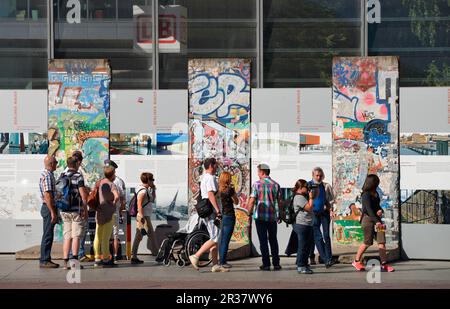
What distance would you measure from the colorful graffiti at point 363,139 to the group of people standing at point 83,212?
3.19 meters

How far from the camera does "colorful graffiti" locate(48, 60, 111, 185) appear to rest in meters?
17.9

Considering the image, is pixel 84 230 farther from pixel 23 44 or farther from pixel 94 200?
pixel 23 44

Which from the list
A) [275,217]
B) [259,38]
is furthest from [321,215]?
[259,38]

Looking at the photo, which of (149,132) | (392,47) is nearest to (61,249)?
(149,132)

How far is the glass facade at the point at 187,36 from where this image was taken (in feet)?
59.9

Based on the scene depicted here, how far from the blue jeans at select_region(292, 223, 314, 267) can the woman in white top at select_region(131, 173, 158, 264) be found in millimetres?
2584

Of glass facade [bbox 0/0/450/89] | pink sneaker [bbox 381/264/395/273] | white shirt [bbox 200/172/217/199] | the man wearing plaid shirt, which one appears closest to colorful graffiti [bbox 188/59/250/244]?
glass facade [bbox 0/0/450/89]

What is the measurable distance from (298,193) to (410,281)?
2.16 meters

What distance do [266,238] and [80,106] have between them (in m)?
4.17

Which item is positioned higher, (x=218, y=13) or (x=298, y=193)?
(x=218, y=13)

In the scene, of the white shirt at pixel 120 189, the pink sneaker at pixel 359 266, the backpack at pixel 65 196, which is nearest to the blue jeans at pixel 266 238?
the pink sneaker at pixel 359 266

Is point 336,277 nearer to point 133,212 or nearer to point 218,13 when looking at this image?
point 133,212

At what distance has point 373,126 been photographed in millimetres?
17484

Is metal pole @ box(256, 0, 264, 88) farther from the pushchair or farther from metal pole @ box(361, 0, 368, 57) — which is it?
the pushchair
